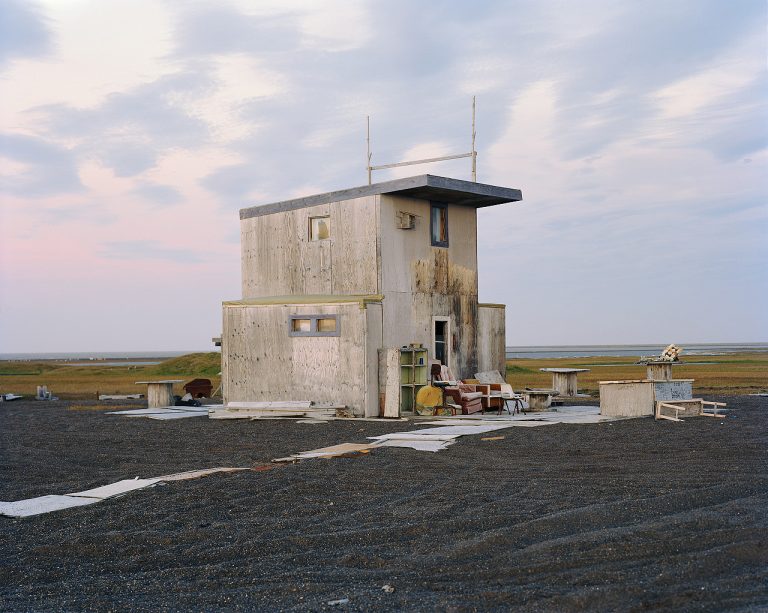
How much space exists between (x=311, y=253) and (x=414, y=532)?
14639 millimetres

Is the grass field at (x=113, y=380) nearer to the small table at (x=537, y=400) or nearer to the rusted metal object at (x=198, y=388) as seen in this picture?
the rusted metal object at (x=198, y=388)

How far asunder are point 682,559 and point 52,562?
494cm

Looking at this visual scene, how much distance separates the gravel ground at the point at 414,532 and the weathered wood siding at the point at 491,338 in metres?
9.30

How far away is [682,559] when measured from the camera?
19.1 ft

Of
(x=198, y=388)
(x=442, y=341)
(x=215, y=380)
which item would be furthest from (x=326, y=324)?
(x=215, y=380)

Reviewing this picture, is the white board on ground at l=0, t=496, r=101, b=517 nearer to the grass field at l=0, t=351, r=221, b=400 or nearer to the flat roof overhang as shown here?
the flat roof overhang

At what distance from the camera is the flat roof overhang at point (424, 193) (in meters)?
19.5

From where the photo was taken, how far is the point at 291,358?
1964 centimetres

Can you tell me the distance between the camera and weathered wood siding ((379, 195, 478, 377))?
19.9 metres

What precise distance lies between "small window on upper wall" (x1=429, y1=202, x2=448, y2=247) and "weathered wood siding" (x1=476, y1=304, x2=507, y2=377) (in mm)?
2276

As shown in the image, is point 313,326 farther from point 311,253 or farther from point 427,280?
point 427,280

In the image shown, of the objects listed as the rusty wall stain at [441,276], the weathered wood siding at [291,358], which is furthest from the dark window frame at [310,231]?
the rusty wall stain at [441,276]

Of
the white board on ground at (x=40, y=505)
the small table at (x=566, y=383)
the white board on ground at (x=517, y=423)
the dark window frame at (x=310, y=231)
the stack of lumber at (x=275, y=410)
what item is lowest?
the white board on ground at (x=40, y=505)

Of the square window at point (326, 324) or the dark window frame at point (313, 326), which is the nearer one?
the dark window frame at point (313, 326)
